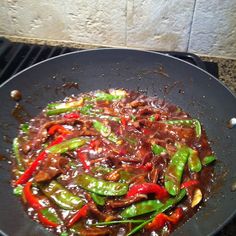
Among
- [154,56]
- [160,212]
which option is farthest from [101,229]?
[154,56]

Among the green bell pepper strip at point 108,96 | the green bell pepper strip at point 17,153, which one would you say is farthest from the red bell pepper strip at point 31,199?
the green bell pepper strip at point 108,96


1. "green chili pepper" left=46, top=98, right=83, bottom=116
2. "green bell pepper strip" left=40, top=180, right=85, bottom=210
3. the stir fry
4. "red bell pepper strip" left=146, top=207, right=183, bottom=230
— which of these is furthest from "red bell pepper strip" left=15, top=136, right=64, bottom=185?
"red bell pepper strip" left=146, top=207, right=183, bottom=230

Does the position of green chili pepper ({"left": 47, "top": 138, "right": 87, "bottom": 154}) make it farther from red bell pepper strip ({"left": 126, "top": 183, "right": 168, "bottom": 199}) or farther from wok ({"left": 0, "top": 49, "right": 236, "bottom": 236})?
red bell pepper strip ({"left": 126, "top": 183, "right": 168, "bottom": 199})

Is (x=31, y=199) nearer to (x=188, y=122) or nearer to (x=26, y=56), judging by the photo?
(x=188, y=122)

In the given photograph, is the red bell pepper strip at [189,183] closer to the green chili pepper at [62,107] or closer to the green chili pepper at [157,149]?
the green chili pepper at [157,149]

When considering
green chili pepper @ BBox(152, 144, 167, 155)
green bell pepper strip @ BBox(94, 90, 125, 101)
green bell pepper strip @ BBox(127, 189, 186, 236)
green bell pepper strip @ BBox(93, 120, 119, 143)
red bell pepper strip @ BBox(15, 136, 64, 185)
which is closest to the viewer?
green bell pepper strip @ BBox(127, 189, 186, 236)

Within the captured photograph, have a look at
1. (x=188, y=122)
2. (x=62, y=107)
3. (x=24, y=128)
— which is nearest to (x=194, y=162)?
(x=188, y=122)

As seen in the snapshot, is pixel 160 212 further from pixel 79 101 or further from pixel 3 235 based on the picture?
pixel 79 101

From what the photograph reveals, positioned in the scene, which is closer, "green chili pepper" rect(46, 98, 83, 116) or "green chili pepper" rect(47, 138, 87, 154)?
"green chili pepper" rect(47, 138, 87, 154)
